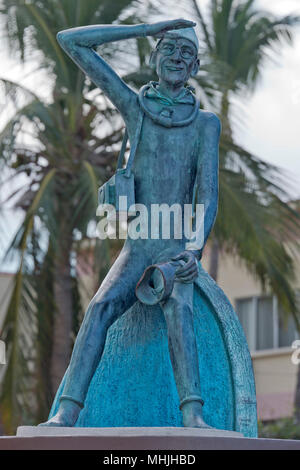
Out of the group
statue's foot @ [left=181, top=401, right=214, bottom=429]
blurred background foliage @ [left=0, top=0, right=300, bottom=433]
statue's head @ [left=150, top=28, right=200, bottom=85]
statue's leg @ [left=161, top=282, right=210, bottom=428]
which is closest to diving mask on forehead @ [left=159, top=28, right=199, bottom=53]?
statue's head @ [left=150, top=28, right=200, bottom=85]

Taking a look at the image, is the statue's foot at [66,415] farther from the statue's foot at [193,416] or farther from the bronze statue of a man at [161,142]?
the statue's foot at [193,416]

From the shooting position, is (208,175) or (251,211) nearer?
(208,175)

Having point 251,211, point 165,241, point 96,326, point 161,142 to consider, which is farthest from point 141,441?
point 251,211

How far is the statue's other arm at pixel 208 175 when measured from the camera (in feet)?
19.2

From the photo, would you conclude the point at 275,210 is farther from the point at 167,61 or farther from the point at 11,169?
the point at 167,61

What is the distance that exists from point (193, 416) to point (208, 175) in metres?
1.28

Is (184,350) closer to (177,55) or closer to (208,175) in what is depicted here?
(208,175)

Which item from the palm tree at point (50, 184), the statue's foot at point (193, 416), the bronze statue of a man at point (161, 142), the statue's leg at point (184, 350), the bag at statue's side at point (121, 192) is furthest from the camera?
the palm tree at point (50, 184)

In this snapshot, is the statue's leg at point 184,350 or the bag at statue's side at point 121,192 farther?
the bag at statue's side at point 121,192

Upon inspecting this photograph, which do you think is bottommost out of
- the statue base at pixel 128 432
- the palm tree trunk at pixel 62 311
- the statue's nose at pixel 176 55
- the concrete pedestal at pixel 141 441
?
the concrete pedestal at pixel 141 441

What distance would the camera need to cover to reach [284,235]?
13484 mm

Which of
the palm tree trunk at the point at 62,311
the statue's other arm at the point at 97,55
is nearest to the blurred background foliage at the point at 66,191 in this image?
the palm tree trunk at the point at 62,311

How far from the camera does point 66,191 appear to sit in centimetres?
1350

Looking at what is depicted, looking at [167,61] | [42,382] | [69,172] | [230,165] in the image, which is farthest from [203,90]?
[167,61]
